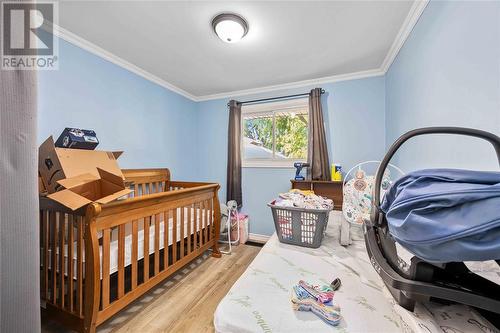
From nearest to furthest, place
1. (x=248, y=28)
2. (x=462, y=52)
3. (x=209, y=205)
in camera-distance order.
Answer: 1. (x=462, y=52)
2. (x=248, y=28)
3. (x=209, y=205)

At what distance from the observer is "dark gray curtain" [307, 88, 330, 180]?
2.58 metres

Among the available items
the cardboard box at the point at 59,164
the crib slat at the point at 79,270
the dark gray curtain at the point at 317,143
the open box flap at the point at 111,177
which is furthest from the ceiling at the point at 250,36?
the crib slat at the point at 79,270

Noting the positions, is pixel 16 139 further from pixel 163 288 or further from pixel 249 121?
pixel 249 121

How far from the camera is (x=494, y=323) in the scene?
453 millimetres

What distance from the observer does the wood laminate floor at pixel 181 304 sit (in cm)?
135

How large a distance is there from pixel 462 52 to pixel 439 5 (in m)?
0.44

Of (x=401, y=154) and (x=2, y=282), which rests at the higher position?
(x=401, y=154)

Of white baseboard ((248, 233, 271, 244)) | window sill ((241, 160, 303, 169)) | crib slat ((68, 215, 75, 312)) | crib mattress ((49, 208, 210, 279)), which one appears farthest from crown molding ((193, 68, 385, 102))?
crib slat ((68, 215, 75, 312))

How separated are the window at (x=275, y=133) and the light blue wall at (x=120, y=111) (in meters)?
0.99

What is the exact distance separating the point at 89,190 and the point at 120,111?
1.16 m

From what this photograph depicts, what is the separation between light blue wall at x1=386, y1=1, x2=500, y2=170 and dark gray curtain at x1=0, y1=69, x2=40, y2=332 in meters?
1.72

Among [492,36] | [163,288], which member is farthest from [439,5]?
[163,288]

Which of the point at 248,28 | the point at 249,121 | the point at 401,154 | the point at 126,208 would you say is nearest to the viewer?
the point at 126,208

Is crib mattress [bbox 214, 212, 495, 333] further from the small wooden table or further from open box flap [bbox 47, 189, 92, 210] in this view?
the small wooden table
